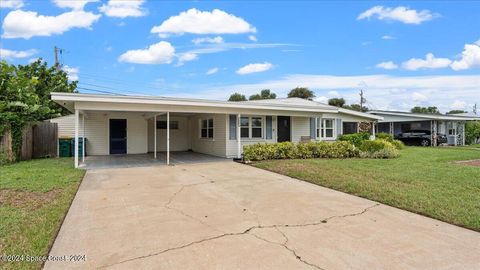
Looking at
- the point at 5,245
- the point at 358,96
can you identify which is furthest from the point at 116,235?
the point at 358,96

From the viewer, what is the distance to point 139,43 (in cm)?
2192

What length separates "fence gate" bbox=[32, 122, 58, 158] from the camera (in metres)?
14.3

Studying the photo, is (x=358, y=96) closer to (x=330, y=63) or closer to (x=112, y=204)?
(x=330, y=63)

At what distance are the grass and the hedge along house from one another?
3283 mm

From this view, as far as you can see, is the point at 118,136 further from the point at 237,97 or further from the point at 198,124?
the point at 237,97

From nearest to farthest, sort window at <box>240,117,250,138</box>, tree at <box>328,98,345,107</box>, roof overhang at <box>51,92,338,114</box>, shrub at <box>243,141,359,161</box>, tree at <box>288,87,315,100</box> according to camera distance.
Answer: roof overhang at <box>51,92,338,114</box>, shrub at <box>243,141,359,161</box>, window at <box>240,117,250,138</box>, tree at <box>288,87,315,100</box>, tree at <box>328,98,345,107</box>

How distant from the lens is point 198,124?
57.3 ft

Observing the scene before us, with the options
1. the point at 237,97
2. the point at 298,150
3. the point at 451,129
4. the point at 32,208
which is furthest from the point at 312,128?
the point at 237,97

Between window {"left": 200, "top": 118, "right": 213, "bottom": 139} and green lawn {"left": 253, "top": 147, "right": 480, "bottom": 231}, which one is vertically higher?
window {"left": 200, "top": 118, "right": 213, "bottom": 139}

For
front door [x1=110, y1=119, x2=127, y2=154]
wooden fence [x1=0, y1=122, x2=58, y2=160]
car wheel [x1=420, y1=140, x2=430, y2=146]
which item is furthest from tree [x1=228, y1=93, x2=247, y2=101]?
wooden fence [x1=0, y1=122, x2=58, y2=160]

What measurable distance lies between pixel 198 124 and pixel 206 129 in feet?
3.84

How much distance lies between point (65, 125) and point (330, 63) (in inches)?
611

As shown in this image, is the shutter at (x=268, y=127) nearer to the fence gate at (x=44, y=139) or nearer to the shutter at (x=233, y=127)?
the shutter at (x=233, y=127)

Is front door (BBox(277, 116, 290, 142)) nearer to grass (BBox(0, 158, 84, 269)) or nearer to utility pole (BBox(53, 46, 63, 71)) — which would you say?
grass (BBox(0, 158, 84, 269))
